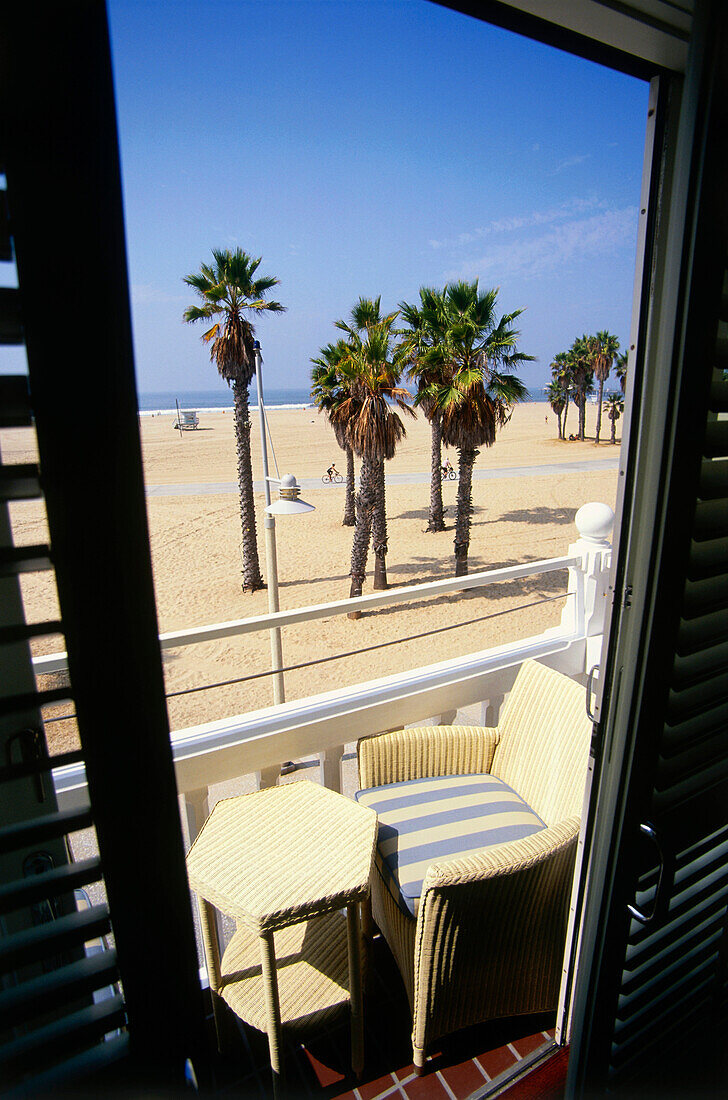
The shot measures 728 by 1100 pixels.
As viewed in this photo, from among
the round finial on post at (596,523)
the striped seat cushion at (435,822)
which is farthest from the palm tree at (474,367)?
the striped seat cushion at (435,822)

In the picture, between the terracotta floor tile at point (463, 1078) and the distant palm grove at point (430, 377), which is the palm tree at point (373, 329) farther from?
the terracotta floor tile at point (463, 1078)

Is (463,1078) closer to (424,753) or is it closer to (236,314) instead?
(424,753)

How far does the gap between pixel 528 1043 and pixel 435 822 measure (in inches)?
23.0

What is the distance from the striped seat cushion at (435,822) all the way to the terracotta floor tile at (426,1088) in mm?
430

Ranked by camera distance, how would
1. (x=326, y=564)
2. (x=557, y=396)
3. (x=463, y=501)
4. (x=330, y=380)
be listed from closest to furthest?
(x=330, y=380) → (x=463, y=501) → (x=326, y=564) → (x=557, y=396)

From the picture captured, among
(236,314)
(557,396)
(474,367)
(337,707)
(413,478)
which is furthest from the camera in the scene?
(557,396)

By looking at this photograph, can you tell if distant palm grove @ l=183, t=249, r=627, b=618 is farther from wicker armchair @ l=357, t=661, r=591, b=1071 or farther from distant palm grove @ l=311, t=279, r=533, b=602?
wicker armchair @ l=357, t=661, r=591, b=1071

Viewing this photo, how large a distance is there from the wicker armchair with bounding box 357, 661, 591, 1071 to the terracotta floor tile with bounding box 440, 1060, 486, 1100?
81 millimetres

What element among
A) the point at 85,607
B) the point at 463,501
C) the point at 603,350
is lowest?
the point at 463,501

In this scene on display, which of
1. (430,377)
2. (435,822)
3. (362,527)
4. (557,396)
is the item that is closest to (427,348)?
(430,377)

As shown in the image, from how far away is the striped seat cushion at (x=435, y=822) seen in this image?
1.58 m

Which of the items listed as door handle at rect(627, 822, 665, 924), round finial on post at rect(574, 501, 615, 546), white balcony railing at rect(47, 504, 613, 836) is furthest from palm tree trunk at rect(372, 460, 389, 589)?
door handle at rect(627, 822, 665, 924)

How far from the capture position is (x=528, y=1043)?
1.58 meters

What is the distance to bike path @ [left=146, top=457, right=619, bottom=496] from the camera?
26.7 metres
